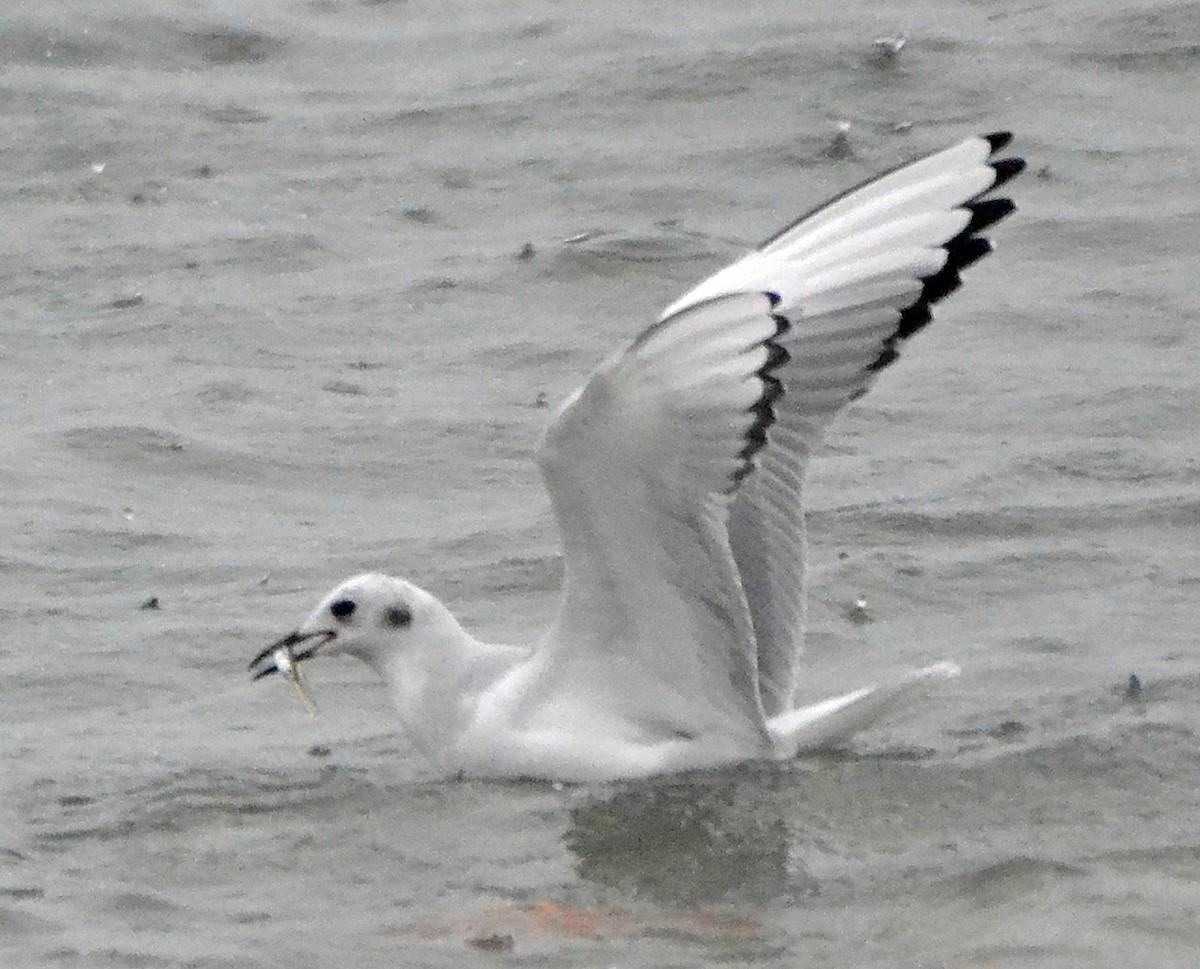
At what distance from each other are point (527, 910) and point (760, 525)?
4.22 feet

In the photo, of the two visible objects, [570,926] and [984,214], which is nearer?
[570,926]

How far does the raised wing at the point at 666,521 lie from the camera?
6.46 meters

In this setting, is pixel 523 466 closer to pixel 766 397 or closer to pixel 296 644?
pixel 296 644

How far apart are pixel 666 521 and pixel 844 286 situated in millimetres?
736

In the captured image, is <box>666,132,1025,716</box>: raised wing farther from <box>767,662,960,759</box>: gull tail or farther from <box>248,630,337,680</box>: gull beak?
<box>248,630,337,680</box>: gull beak

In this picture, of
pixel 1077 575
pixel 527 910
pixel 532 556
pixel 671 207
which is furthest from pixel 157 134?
pixel 527 910

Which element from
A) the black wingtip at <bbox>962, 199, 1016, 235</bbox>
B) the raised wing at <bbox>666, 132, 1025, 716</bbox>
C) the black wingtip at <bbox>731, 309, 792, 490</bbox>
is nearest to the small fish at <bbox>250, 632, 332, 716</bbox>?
the raised wing at <bbox>666, 132, 1025, 716</bbox>

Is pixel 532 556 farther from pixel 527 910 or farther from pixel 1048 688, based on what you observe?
pixel 527 910

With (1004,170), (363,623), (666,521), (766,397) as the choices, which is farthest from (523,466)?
(766,397)

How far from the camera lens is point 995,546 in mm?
8859

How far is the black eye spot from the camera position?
24.9 ft

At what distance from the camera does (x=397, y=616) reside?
7.61 m

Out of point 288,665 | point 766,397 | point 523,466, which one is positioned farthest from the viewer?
point 523,466

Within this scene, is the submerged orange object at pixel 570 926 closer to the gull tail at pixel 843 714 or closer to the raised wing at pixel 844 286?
the gull tail at pixel 843 714
